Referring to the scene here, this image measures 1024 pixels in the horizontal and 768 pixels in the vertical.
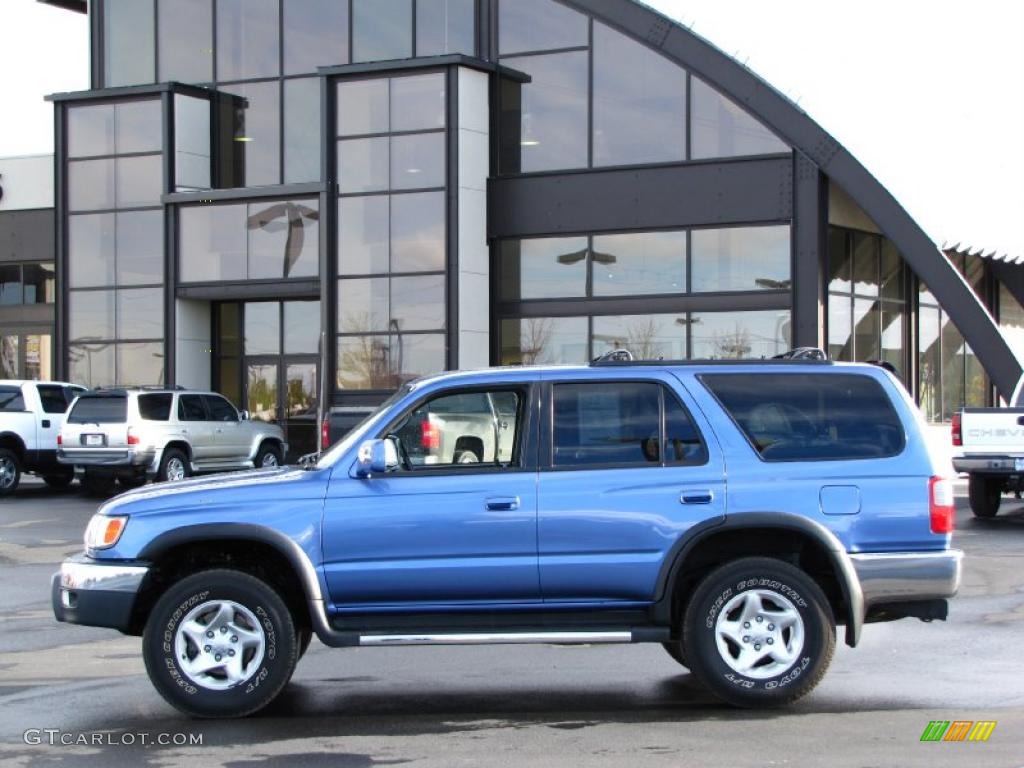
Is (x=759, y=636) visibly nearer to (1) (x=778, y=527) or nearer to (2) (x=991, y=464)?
(1) (x=778, y=527)

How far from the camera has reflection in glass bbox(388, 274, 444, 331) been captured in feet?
92.0

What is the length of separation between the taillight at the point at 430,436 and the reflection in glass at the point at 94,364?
2467 centimetres

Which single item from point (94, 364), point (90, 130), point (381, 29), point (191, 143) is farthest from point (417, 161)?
point (94, 364)

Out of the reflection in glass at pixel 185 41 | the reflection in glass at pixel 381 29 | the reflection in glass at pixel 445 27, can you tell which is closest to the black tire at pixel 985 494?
the reflection in glass at pixel 445 27

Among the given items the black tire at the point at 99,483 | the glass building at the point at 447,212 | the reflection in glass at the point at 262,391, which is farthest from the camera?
the reflection in glass at the point at 262,391

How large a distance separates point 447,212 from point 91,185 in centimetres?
856

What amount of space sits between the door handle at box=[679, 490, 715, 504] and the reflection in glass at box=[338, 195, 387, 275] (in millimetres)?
21259

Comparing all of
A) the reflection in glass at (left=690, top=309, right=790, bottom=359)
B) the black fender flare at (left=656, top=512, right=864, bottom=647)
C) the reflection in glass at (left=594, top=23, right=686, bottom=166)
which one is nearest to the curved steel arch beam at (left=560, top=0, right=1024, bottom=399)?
the reflection in glass at (left=594, top=23, right=686, bottom=166)

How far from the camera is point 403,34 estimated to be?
2945cm

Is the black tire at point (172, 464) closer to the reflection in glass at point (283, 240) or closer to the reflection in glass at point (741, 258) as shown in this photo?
the reflection in glass at point (283, 240)

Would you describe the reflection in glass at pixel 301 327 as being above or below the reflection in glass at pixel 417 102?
below

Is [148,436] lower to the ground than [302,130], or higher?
lower

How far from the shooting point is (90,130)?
31.3 m

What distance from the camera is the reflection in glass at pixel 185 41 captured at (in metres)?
31.8
